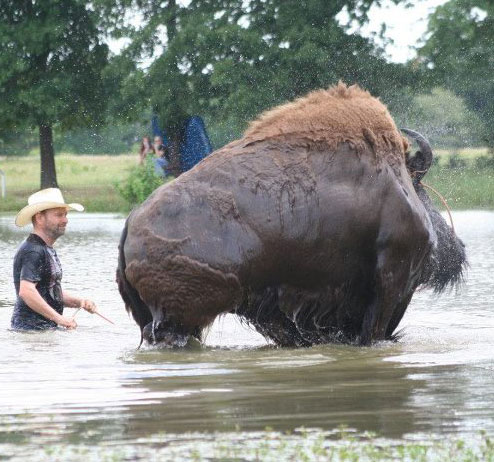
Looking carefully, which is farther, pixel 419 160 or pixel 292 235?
pixel 419 160

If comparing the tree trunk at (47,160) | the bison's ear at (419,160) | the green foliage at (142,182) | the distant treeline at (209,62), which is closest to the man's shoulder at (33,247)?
the bison's ear at (419,160)

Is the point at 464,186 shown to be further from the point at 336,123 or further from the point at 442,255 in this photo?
the point at 336,123

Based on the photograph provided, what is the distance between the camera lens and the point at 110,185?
43031 mm

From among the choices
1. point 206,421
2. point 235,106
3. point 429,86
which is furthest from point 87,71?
point 206,421

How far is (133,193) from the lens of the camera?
105ft

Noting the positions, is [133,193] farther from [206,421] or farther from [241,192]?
[206,421]

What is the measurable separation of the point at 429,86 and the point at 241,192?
31791 millimetres

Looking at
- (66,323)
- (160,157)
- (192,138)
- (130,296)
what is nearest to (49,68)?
(192,138)

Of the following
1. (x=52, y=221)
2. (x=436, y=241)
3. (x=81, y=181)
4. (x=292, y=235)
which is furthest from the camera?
(x=81, y=181)

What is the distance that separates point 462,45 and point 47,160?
13186 mm

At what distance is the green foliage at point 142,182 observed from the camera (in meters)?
31.5

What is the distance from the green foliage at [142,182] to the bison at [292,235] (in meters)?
22.0

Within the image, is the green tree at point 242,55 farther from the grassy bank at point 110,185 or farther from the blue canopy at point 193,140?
the grassy bank at point 110,185

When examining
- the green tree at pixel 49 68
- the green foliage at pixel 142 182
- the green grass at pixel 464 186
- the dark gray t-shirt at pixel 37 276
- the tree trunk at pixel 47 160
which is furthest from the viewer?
the green tree at pixel 49 68
